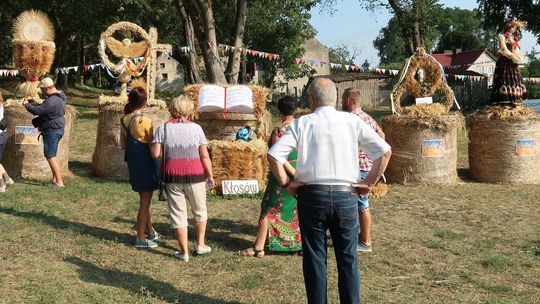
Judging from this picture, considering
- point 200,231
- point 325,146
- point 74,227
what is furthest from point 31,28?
point 325,146

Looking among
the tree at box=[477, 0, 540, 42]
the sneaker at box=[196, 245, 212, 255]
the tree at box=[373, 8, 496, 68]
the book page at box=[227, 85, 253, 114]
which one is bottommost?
the sneaker at box=[196, 245, 212, 255]

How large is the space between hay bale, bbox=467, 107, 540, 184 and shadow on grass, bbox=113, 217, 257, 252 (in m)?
4.93

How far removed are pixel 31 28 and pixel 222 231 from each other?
5.67 meters

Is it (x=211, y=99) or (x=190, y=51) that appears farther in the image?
(x=190, y=51)

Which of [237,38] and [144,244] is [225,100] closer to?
[144,244]

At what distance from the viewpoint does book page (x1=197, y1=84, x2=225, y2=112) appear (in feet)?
31.2

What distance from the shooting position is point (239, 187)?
29.4 ft

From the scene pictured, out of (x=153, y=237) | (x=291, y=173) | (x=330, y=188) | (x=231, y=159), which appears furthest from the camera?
(x=231, y=159)

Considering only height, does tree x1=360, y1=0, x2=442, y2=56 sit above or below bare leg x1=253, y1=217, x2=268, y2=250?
above

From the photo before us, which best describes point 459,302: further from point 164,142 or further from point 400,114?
point 400,114

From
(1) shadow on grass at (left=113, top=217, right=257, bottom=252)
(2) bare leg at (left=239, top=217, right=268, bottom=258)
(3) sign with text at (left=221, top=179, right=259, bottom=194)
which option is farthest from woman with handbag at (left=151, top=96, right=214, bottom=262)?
(3) sign with text at (left=221, top=179, right=259, bottom=194)

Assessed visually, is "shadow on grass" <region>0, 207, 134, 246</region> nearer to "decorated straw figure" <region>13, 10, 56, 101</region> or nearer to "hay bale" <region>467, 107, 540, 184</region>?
"decorated straw figure" <region>13, 10, 56, 101</region>

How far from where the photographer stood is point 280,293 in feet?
16.1

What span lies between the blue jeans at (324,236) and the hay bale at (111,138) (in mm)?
6465
